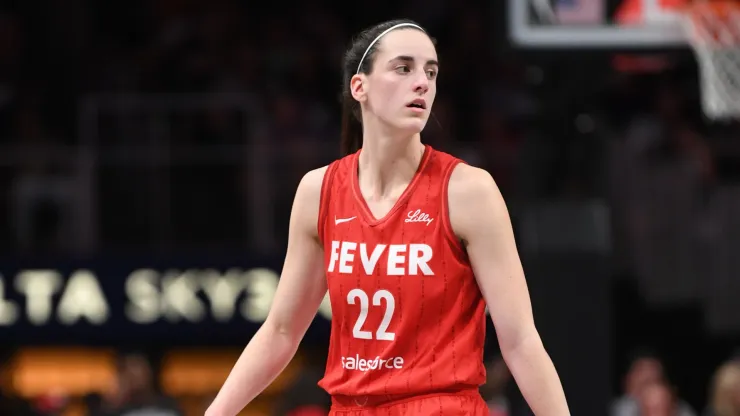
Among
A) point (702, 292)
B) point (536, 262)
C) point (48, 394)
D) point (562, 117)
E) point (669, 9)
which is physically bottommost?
point (48, 394)

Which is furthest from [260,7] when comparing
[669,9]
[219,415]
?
[219,415]

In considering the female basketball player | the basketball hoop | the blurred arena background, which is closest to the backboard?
the basketball hoop

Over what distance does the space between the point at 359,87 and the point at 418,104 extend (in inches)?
9.1

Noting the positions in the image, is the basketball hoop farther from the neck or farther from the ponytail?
the neck

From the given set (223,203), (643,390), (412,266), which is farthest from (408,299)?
(223,203)

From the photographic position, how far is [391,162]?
13.1ft

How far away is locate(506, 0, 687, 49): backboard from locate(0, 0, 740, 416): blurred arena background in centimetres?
170

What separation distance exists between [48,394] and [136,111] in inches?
106

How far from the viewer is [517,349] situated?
3.79 m

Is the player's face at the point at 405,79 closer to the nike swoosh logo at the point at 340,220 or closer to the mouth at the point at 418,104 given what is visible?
the mouth at the point at 418,104

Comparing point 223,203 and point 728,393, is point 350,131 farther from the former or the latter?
point 223,203

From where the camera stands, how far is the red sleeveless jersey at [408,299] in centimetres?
382

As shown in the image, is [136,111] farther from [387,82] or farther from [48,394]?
[387,82]

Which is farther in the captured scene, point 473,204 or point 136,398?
point 136,398
